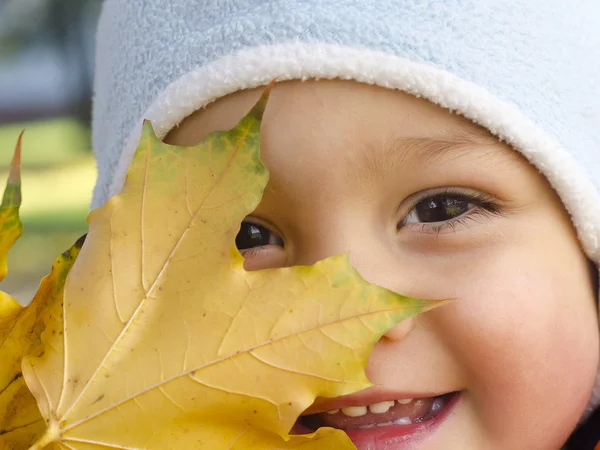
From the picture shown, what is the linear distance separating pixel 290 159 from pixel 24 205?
244 centimetres

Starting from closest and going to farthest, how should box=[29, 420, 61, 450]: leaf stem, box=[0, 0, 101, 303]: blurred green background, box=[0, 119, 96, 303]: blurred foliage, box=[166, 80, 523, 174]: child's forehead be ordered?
box=[29, 420, 61, 450]: leaf stem → box=[166, 80, 523, 174]: child's forehead → box=[0, 119, 96, 303]: blurred foliage → box=[0, 0, 101, 303]: blurred green background

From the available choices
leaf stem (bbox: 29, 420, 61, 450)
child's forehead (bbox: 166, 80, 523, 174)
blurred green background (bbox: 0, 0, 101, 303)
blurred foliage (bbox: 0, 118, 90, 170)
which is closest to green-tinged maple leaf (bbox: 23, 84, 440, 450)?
leaf stem (bbox: 29, 420, 61, 450)

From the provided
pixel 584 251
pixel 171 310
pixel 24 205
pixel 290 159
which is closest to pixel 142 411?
pixel 171 310

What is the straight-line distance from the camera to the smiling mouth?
72cm

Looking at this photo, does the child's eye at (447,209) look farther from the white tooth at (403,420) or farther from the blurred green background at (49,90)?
the blurred green background at (49,90)

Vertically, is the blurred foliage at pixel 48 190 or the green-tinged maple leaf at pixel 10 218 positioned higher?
the blurred foliage at pixel 48 190

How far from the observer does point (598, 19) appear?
85cm

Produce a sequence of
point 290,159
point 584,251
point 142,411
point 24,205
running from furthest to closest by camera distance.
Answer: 1. point 24,205
2. point 584,251
3. point 290,159
4. point 142,411

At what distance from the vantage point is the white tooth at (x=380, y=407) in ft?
2.34

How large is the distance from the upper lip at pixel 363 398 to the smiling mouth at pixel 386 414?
0.9 inches

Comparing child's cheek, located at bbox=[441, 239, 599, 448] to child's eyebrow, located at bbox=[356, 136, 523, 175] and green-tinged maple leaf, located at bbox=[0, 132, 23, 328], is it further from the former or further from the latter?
green-tinged maple leaf, located at bbox=[0, 132, 23, 328]

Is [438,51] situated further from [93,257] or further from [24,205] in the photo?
[24,205]

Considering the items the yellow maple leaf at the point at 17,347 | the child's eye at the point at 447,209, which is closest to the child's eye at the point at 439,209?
the child's eye at the point at 447,209

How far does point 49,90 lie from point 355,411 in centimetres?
280
